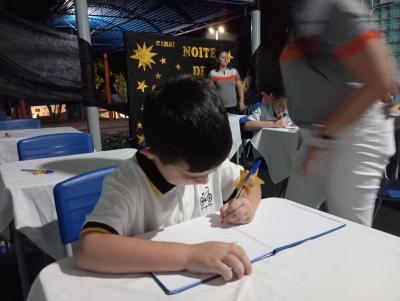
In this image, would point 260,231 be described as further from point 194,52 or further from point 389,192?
point 194,52

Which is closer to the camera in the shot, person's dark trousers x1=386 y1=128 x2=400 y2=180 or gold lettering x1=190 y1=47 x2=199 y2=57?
person's dark trousers x1=386 y1=128 x2=400 y2=180

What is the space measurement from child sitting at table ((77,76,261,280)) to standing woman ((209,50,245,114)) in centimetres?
302

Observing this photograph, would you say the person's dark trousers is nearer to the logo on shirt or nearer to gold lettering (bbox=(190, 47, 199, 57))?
the logo on shirt

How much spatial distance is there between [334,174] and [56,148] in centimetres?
147

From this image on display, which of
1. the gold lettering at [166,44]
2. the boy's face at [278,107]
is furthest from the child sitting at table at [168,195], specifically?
the gold lettering at [166,44]

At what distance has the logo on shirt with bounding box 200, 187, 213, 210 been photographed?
0.88 m

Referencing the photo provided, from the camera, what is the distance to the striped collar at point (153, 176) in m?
0.73

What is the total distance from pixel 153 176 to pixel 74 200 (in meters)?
0.31

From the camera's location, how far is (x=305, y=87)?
3.35 ft

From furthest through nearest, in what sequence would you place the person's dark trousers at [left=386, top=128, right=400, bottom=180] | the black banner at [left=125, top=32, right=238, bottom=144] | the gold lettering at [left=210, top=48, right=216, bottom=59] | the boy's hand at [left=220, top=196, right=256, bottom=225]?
the gold lettering at [left=210, top=48, right=216, bottom=59] < the black banner at [left=125, top=32, right=238, bottom=144] < the person's dark trousers at [left=386, top=128, right=400, bottom=180] < the boy's hand at [left=220, top=196, right=256, bottom=225]

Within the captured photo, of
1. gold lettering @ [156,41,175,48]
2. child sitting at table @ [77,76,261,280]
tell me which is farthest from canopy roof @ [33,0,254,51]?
child sitting at table @ [77,76,261,280]

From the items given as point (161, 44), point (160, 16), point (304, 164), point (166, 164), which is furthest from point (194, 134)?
point (160, 16)

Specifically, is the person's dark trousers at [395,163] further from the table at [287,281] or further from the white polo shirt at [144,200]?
the table at [287,281]

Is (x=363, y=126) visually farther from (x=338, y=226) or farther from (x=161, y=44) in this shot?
(x=161, y=44)
